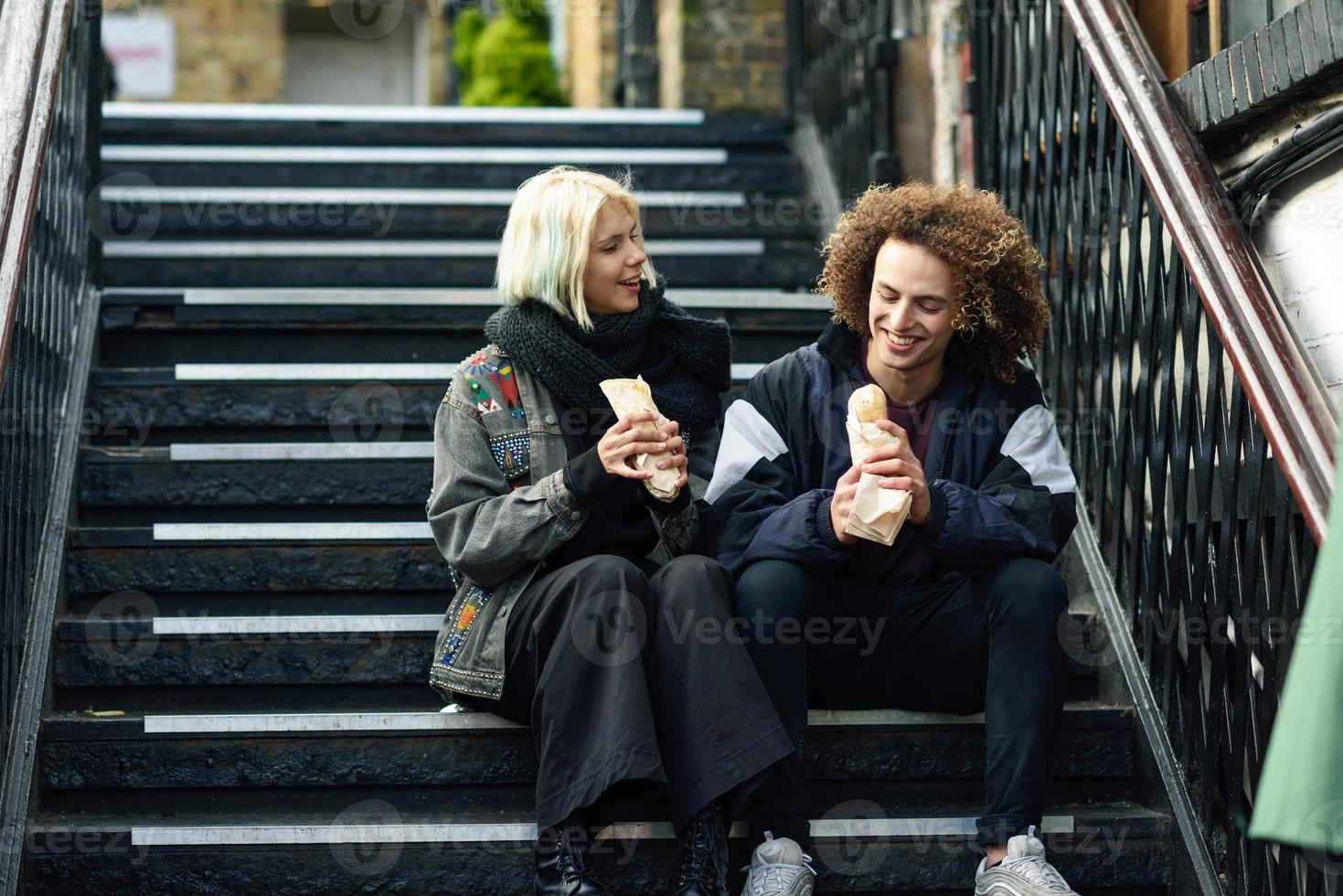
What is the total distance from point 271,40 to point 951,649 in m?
12.1

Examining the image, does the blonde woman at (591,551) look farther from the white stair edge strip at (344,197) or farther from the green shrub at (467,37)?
the green shrub at (467,37)

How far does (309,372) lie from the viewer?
3.94 m

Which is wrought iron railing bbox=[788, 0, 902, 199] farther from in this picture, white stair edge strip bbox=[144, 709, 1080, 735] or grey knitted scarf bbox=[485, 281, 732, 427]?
white stair edge strip bbox=[144, 709, 1080, 735]

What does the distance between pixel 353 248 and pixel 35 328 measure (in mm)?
1778

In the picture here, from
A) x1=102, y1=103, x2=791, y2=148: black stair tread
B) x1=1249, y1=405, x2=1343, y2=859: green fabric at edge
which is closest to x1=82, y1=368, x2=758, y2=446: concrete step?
x1=102, y1=103, x2=791, y2=148: black stair tread

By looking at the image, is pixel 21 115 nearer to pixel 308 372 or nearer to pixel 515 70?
pixel 308 372

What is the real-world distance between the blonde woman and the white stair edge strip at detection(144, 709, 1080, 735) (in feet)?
0.17

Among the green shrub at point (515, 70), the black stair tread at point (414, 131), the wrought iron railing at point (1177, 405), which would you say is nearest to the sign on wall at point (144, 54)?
the green shrub at point (515, 70)

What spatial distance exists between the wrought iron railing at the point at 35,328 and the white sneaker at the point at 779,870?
50.9 inches

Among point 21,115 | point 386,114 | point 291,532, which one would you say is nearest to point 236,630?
point 291,532

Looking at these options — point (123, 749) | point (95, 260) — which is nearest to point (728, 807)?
point (123, 749)

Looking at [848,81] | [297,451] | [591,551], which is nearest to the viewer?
[591,551]

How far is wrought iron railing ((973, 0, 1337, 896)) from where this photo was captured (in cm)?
266

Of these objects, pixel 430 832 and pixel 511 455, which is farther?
pixel 511 455
